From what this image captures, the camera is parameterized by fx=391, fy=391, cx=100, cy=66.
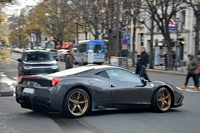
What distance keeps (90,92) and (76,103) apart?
456 mm

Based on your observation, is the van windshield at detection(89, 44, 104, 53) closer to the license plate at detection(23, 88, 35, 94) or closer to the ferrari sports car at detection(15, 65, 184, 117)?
the ferrari sports car at detection(15, 65, 184, 117)

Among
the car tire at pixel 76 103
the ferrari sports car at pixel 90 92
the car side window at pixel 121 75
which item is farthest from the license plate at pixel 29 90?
the car side window at pixel 121 75

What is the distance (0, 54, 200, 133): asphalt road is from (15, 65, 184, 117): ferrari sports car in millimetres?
245

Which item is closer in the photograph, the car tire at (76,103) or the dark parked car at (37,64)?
the car tire at (76,103)

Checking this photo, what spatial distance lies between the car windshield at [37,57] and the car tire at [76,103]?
464 inches

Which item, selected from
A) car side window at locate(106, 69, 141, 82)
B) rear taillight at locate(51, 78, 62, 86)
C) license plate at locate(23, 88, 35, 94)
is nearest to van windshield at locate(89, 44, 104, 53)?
car side window at locate(106, 69, 141, 82)

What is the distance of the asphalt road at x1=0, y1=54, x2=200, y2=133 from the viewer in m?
8.16

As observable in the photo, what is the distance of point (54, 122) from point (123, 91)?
6.72ft

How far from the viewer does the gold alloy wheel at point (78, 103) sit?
30.2 ft

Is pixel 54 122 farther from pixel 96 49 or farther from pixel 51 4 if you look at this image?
pixel 51 4

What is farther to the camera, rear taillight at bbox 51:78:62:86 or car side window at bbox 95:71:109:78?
car side window at bbox 95:71:109:78

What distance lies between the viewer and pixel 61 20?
61594mm

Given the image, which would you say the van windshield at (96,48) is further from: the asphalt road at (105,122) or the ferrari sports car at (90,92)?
the ferrari sports car at (90,92)

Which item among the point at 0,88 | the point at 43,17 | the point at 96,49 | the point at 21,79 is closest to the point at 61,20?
the point at 43,17
